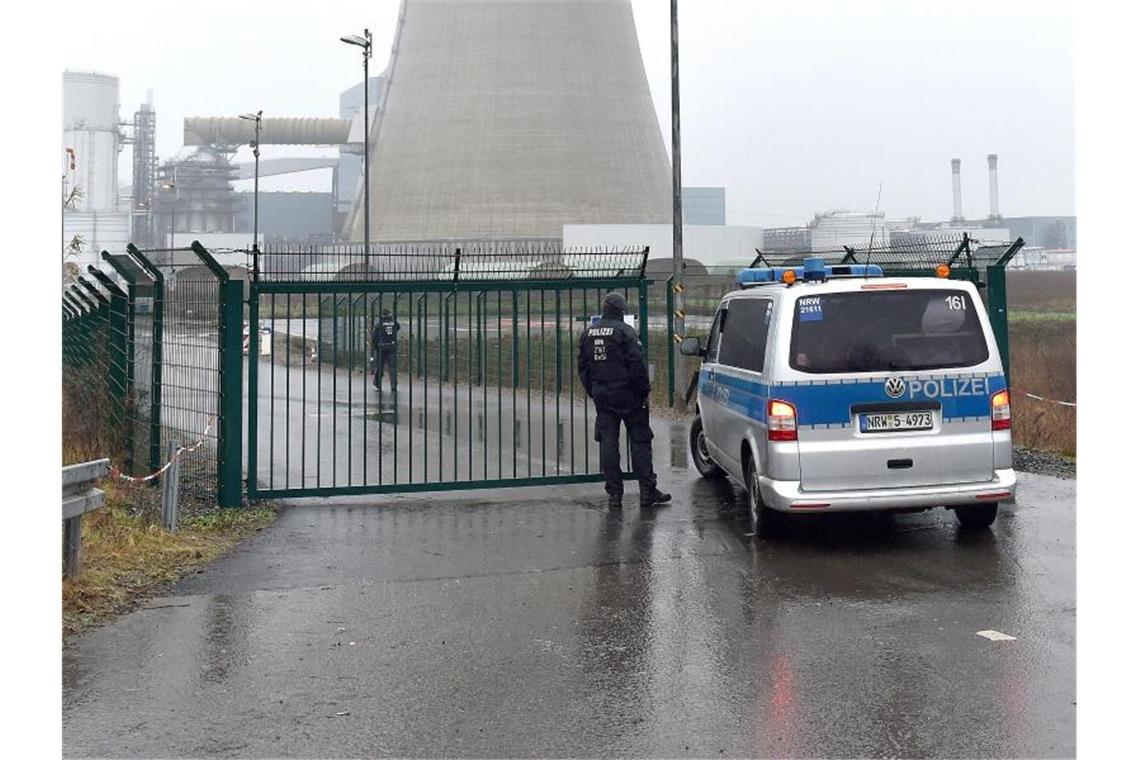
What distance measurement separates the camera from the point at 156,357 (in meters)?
8.20

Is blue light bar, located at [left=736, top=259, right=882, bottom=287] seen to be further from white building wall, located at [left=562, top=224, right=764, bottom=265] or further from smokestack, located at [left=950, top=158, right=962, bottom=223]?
smokestack, located at [left=950, top=158, right=962, bottom=223]

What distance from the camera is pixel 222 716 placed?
4.07 meters

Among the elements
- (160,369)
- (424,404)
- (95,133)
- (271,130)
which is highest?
(95,133)

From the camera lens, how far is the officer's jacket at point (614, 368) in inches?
313

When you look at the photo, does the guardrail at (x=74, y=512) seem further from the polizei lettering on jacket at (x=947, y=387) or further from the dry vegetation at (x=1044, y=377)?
the dry vegetation at (x=1044, y=377)

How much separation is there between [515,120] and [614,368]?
35.6 m

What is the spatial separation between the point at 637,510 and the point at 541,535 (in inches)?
40.1

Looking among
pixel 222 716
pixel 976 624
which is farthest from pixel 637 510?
pixel 222 716

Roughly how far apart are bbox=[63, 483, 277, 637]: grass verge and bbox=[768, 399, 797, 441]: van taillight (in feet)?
10.3

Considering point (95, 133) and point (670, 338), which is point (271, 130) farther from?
point (670, 338)

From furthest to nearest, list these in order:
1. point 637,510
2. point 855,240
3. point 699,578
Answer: point 855,240 → point 637,510 → point 699,578

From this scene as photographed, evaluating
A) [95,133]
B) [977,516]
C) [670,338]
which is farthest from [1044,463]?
[95,133]

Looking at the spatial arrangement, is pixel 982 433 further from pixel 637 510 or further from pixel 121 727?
pixel 121 727

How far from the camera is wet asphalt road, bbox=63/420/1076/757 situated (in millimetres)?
3852
